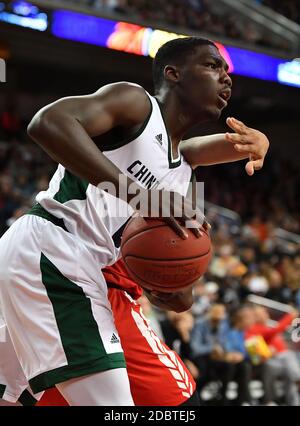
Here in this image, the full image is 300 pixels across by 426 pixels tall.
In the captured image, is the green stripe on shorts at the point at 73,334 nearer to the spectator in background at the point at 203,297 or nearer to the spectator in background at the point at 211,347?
the spectator in background at the point at 211,347

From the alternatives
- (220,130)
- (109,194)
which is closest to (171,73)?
(109,194)

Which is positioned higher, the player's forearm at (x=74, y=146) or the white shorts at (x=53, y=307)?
the player's forearm at (x=74, y=146)

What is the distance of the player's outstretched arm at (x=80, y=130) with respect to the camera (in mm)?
1997

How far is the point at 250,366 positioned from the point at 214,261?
2412 millimetres

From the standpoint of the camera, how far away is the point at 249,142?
93.5 inches

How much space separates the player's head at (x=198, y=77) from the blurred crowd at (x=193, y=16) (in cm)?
717

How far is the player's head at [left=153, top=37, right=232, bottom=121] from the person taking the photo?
7.83 ft

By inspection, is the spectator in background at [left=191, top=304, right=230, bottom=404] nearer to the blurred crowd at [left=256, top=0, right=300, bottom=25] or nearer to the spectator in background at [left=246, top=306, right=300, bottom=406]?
the spectator in background at [left=246, top=306, right=300, bottom=406]

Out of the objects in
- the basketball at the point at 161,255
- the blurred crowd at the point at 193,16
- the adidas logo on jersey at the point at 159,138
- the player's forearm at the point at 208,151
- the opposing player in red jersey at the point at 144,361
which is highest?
the adidas logo on jersey at the point at 159,138

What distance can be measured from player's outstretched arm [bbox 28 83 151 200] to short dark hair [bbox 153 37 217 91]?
43 cm

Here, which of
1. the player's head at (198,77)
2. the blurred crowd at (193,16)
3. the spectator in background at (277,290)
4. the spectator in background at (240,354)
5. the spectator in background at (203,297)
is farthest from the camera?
the blurred crowd at (193,16)

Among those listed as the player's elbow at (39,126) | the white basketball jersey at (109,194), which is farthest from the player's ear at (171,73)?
the player's elbow at (39,126)

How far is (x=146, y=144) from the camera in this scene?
2.31 metres
